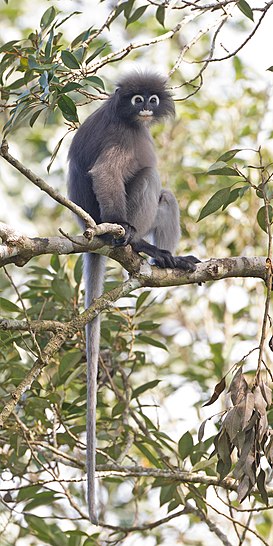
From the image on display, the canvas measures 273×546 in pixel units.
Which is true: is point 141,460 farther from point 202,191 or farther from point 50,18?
point 50,18

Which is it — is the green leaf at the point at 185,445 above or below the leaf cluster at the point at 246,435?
above

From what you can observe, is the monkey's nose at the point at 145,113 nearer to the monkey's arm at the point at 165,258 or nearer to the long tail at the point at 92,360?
the monkey's arm at the point at 165,258

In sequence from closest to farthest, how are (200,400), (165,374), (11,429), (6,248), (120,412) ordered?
(6,248) → (11,429) → (120,412) → (200,400) → (165,374)

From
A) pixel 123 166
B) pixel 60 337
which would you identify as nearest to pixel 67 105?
pixel 60 337

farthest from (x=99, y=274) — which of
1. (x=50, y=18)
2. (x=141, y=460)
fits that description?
(x=141, y=460)

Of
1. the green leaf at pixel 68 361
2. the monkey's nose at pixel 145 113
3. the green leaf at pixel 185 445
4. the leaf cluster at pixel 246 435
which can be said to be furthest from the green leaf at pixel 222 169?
the monkey's nose at pixel 145 113

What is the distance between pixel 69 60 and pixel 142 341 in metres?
2.19

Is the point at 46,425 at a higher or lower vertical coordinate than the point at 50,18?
lower

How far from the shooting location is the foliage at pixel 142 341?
11.9 feet

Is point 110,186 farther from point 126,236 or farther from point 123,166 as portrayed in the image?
point 126,236

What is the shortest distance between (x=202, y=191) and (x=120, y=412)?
299cm

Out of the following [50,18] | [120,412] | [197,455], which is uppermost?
[50,18]

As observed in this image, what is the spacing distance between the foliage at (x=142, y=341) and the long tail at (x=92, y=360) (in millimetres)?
97

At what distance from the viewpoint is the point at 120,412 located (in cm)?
489
